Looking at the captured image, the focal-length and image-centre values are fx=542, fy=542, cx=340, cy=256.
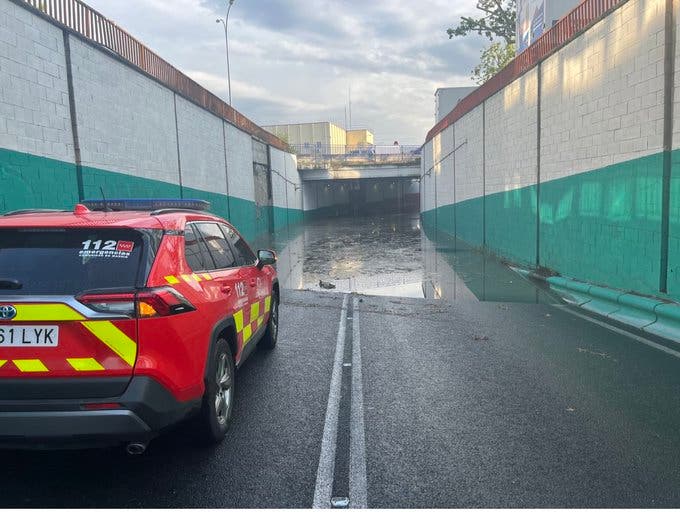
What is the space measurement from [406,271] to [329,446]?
415 inches

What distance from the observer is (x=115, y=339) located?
3.16 metres

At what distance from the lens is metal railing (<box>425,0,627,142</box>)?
32.2 ft

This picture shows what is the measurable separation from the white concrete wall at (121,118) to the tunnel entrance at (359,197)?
3128 centimetres

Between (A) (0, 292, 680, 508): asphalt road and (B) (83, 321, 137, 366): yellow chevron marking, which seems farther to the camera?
(A) (0, 292, 680, 508): asphalt road

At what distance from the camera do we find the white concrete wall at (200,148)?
17.0 meters

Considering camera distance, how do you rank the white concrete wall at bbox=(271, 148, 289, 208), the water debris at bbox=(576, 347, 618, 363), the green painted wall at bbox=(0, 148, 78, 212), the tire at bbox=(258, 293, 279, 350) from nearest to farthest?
the water debris at bbox=(576, 347, 618, 363) < the tire at bbox=(258, 293, 279, 350) < the green painted wall at bbox=(0, 148, 78, 212) < the white concrete wall at bbox=(271, 148, 289, 208)

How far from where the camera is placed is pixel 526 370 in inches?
227

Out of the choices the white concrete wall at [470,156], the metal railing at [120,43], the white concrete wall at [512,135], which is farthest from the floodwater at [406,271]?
the metal railing at [120,43]

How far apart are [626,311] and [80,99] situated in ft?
34.6

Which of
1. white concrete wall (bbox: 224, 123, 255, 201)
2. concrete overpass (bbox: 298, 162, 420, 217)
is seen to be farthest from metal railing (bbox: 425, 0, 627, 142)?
concrete overpass (bbox: 298, 162, 420, 217)

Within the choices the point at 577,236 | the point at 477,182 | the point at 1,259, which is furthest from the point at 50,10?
the point at 477,182

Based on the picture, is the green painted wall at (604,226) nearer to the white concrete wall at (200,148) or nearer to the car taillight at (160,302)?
the car taillight at (160,302)

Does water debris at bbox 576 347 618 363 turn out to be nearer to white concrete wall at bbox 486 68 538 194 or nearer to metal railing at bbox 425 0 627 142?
metal railing at bbox 425 0 627 142

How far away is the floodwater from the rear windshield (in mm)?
7774
